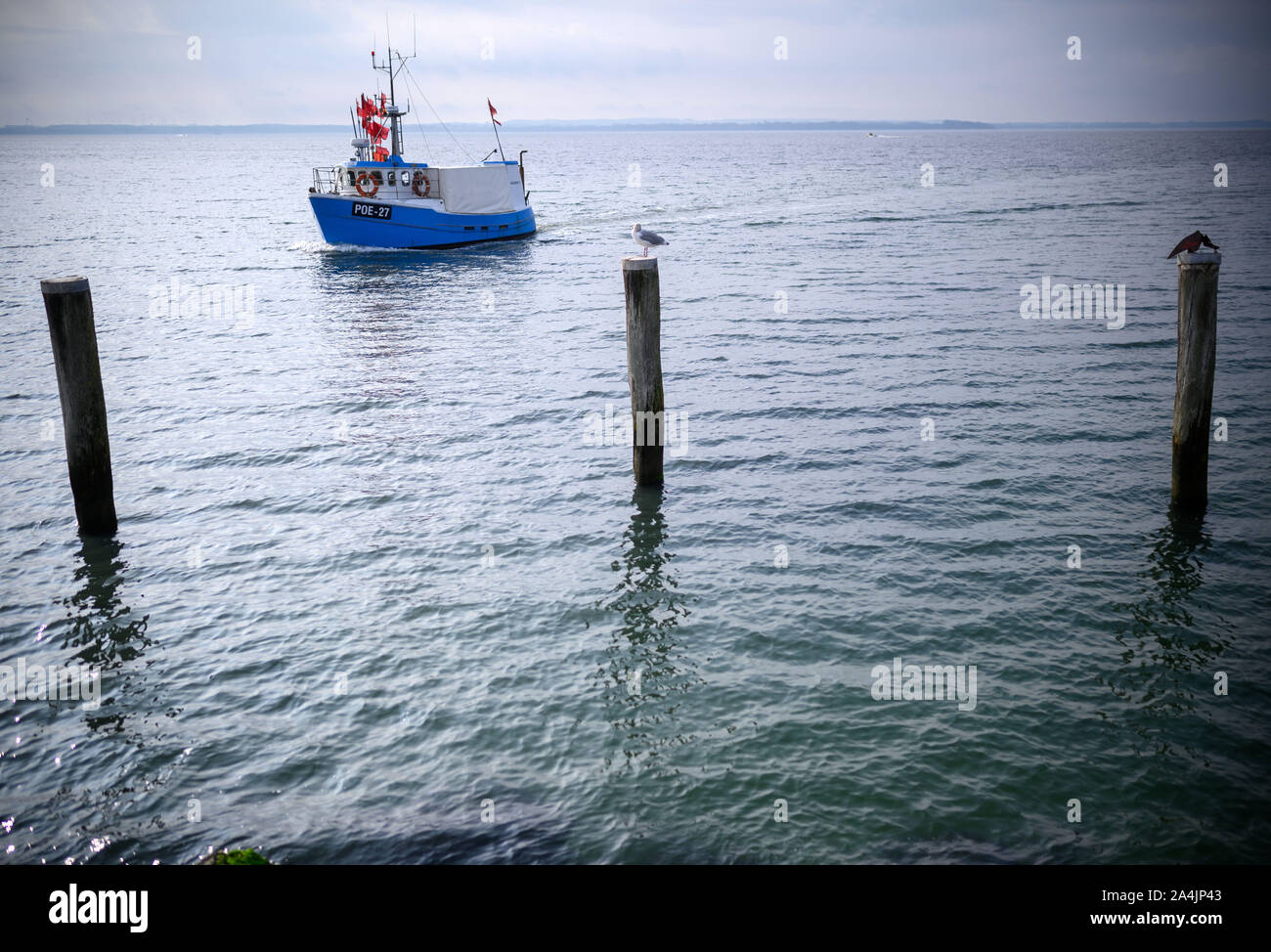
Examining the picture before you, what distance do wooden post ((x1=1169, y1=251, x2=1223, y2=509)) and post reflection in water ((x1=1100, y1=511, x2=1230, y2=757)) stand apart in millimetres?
647

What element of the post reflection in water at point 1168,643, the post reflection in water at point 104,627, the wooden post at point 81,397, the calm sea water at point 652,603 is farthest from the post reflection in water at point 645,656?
the wooden post at point 81,397

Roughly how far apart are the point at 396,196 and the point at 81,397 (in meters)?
34.4

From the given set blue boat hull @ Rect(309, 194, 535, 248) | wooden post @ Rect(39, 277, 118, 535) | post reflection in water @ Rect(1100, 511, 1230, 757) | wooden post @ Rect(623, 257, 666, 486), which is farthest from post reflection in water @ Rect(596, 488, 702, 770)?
blue boat hull @ Rect(309, 194, 535, 248)

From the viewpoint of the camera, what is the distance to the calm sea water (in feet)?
24.1

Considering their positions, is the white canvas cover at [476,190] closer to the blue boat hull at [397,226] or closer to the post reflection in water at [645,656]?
the blue boat hull at [397,226]

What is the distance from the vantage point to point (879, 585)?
10.8 m

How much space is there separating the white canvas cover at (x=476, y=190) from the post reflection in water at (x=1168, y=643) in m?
38.8

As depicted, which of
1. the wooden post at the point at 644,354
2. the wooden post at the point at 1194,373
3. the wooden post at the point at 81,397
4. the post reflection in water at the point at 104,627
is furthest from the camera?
the wooden post at the point at 644,354

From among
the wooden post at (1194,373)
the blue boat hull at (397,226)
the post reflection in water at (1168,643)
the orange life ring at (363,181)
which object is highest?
the orange life ring at (363,181)

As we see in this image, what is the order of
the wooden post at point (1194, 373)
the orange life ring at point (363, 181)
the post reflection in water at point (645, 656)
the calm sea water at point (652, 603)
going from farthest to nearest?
the orange life ring at point (363, 181) → the wooden post at point (1194, 373) → the post reflection in water at point (645, 656) → the calm sea water at point (652, 603)

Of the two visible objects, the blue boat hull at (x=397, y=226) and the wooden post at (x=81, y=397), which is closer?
the wooden post at (x=81, y=397)

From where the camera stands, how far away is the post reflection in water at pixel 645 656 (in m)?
8.29

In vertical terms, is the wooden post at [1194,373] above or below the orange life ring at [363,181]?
below

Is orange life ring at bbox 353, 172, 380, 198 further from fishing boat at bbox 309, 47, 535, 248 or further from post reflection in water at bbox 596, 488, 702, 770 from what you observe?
post reflection in water at bbox 596, 488, 702, 770
